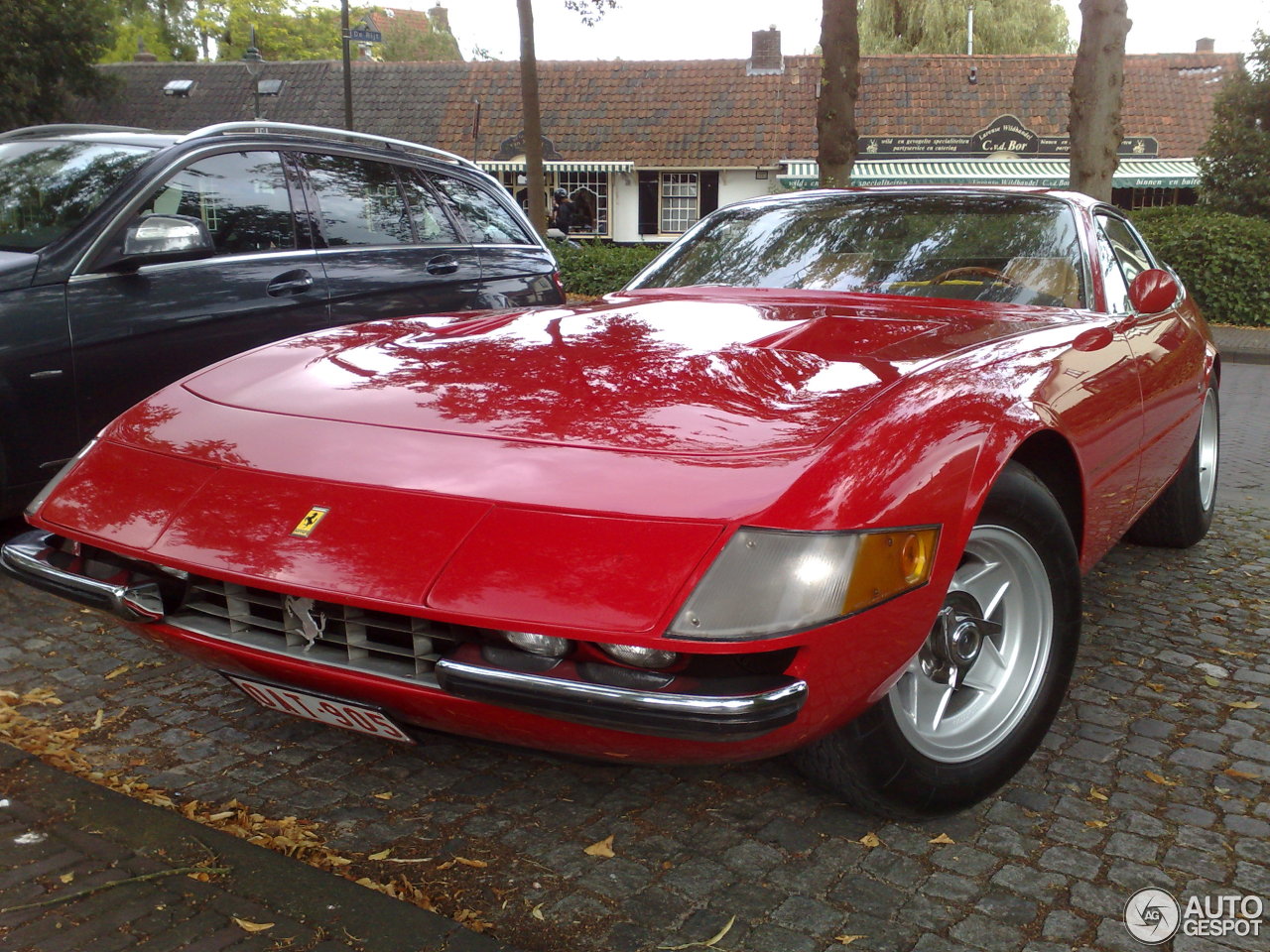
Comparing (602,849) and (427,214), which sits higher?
(427,214)

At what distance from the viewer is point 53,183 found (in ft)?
15.4

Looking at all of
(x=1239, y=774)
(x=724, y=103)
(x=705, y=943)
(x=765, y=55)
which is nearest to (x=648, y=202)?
(x=724, y=103)

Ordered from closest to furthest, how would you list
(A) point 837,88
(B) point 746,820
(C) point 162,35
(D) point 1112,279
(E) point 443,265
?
(B) point 746,820
(D) point 1112,279
(E) point 443,265
(A) point 837,88
(C) point 162,35

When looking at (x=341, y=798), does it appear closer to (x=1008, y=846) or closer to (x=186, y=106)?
(x=1008, y=846)

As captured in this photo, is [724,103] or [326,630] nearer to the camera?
[326,630]

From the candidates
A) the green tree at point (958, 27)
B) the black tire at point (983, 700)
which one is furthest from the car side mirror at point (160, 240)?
the green tree at point (958, 27)

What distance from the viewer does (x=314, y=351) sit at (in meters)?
3.02

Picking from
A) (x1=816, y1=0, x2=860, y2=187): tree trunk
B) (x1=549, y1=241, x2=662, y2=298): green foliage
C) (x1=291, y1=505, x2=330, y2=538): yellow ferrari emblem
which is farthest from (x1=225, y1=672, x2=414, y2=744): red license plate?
(x1=549, y1=241, x2=662, y2=298): green foliage

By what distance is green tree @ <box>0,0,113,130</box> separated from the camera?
1118 inches

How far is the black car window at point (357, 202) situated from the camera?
Answer: 17.4ft

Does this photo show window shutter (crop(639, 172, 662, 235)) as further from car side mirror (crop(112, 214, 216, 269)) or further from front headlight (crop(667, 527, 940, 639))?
front headlight (crop(667, 527, 940, 639))

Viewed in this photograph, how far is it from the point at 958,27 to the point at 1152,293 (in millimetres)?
34936

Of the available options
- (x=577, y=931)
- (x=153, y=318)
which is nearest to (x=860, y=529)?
(x=577, y=931)

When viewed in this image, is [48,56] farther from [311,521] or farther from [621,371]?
[311,521]
